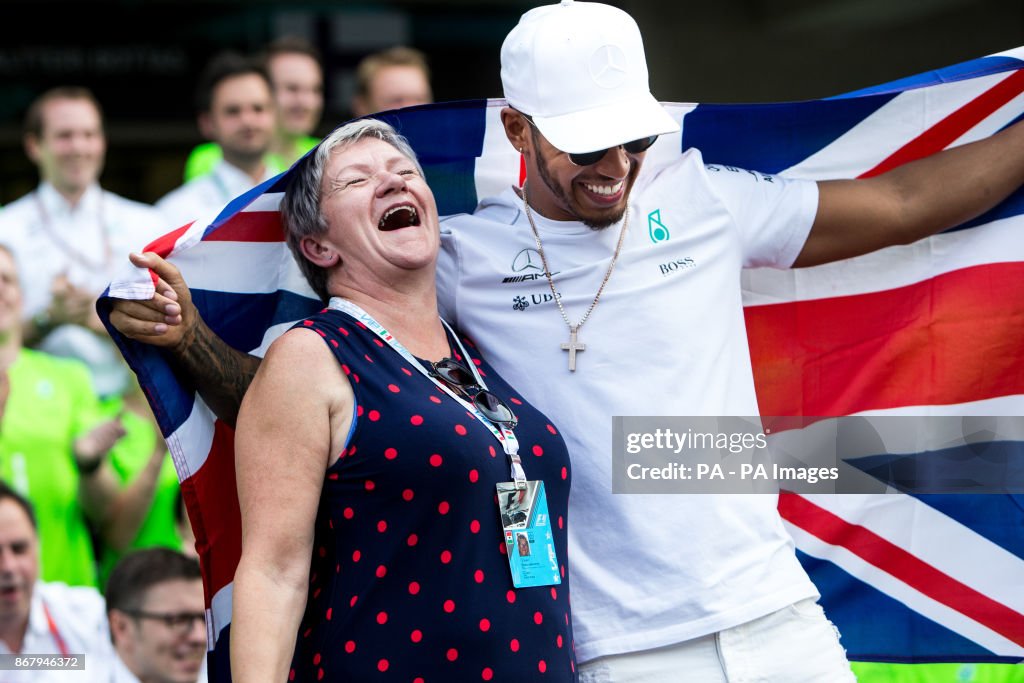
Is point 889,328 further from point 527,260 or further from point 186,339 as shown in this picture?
point 186,339

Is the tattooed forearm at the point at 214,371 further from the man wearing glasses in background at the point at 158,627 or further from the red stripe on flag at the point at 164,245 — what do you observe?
the man wearing glasses in background at the point at 158,627

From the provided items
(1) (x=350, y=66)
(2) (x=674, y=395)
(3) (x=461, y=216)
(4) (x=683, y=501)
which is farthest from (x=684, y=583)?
(1) (x=350, y=66)

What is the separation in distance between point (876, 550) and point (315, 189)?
151 cm

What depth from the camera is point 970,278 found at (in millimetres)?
3340

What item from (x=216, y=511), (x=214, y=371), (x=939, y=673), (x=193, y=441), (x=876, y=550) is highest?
(x=214, y=371)

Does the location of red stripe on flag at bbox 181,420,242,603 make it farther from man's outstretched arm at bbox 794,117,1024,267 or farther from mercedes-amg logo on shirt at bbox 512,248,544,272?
man's outstretched arm at bbox 794,117,1024,267

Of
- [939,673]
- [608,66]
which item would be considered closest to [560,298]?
[608,66]

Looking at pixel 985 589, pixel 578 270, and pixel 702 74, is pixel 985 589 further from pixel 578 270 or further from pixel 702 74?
pixel 702 74

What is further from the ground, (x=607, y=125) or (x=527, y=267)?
(x=607, y=125)

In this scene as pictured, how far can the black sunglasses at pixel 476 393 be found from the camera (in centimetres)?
270

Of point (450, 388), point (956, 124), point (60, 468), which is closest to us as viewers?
point (450, 388)

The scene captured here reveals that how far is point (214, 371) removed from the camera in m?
2.99

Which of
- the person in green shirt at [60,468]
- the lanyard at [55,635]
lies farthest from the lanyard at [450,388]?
the person in green shirt at [60,468]

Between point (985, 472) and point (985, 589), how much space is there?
0.86 feet
